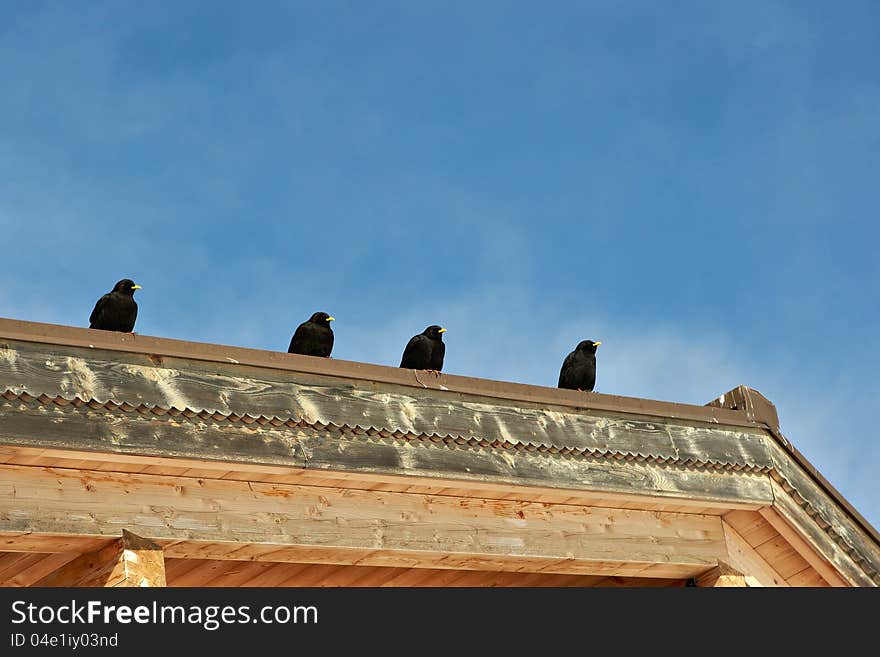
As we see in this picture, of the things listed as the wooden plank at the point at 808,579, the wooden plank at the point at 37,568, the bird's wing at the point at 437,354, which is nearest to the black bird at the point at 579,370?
the bird's wing at the point at 437,354

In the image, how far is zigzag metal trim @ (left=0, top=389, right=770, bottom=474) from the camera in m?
7.12

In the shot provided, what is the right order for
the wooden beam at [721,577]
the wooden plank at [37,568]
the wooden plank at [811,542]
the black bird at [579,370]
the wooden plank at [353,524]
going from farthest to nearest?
the black bird at [579,370] < the wooden plank at [811,542] < the wooden beam at [721,577] < the wooden plank at [37,568] < the wooden plank at [353,524]

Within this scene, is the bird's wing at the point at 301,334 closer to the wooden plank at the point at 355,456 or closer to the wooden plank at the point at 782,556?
the wooden plank at the point at 355,456

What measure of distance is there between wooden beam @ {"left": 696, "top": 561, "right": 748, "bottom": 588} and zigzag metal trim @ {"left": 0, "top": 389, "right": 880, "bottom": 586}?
69cm

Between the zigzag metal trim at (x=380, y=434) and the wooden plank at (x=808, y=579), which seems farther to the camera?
the wooden plank at (x=808, y=579)

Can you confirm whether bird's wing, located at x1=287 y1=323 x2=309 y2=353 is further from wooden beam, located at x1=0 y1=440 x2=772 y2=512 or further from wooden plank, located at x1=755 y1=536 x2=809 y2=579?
wooden plank, located at x1=755 y1=536 x2=809 y2=579

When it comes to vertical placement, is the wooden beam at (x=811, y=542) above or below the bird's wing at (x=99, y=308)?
below

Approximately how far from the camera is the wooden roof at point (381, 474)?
7184 mm

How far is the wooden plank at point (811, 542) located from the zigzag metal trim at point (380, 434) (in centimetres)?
30

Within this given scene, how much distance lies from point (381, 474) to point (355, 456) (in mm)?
200
